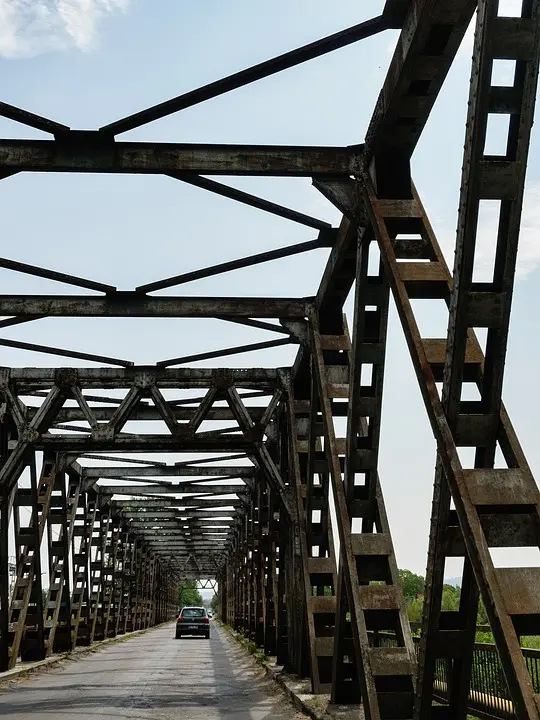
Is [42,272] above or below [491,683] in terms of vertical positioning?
above

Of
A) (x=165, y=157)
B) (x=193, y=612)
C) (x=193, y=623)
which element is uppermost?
(x=165, y=157)

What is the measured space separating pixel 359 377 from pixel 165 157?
10.3 ft

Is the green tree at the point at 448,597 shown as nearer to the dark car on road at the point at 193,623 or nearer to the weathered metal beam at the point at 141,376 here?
the dark car on road at the point at 193,623

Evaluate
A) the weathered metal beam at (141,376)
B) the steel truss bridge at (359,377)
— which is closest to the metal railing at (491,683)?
the steel truss bridge at (359,377)

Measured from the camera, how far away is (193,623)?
44188 mm

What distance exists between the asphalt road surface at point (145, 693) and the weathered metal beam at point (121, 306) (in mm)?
5636

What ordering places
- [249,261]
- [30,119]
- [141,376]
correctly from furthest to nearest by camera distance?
[141,376] < [249,261] < [30,119]

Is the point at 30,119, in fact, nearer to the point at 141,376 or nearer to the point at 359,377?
the point at 359,377

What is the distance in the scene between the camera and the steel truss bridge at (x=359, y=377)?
5.62 metres

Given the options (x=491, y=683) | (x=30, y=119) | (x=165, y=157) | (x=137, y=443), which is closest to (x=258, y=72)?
(x=165, y=157)

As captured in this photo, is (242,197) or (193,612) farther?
(193,612)

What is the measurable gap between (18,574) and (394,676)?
1226cm

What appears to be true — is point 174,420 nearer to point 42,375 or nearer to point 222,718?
point 42,375

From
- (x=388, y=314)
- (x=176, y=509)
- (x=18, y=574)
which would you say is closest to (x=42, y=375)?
(x=18, y=574)
